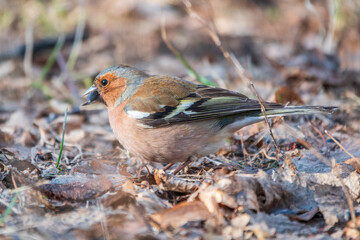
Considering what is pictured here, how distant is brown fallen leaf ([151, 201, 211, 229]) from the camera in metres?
2.95

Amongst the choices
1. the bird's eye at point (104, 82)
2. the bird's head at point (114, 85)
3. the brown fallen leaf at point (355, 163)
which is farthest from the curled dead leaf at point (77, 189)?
the brown fallen leaf at point (355, 163)

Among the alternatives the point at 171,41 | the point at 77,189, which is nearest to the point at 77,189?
the point at 77,189

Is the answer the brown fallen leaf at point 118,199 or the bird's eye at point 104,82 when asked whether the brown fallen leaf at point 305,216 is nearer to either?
the brown fallen leaf at point 118,199

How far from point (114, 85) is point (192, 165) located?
4.12 feet

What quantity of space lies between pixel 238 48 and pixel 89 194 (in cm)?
613

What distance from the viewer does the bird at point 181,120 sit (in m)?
4.22

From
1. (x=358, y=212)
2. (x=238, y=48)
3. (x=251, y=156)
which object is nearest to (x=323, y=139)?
(x=251, y=156)

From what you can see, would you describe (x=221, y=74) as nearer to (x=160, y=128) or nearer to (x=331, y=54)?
(x=331, y=54)

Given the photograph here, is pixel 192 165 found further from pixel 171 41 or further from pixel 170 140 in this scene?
pixel 171 41

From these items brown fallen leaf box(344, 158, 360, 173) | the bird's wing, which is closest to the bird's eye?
the bird's wing

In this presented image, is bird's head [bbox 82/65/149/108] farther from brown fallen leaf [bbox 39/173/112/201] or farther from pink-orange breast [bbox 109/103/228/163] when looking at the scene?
brown fallen leaf [bbox 39/173/112/201]

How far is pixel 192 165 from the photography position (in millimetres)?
4586

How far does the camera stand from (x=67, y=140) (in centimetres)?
537

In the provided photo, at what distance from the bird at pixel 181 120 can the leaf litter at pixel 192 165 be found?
250mm
